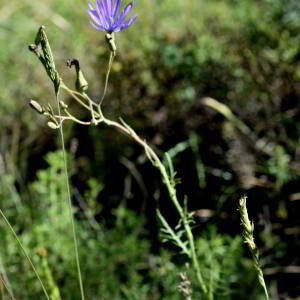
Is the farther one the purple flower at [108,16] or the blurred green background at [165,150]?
the blurred green background at [165,150]

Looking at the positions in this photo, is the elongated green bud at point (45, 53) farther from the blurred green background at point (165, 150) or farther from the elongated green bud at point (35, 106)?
the blurred green background at point (165, 150)

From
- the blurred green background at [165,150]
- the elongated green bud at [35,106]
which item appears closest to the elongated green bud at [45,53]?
the elongated green bud at [35,106]

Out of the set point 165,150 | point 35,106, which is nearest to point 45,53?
point 35,106

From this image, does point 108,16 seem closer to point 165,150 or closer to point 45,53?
point 45,53

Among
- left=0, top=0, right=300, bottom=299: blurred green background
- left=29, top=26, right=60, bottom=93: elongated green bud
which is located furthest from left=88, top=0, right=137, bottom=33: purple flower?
left=0, top=0, right=300, bottom=299: blurred green background

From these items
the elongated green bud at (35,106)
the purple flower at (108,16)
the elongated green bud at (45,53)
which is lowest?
the elongated green bud at (35,106)

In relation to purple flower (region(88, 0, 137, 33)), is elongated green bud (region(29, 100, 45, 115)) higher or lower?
lower

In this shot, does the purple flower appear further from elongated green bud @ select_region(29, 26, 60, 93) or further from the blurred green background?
the blurred green background

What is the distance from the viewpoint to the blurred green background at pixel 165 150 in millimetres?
1854

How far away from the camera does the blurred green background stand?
1.85 metres

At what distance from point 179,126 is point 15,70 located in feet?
3.73

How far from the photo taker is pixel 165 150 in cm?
232

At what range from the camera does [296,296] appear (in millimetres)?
1854

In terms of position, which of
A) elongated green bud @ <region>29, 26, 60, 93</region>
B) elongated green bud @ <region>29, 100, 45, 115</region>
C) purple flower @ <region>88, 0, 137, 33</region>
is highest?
purple flower @ <region>88, 0, 137, 33</region>
